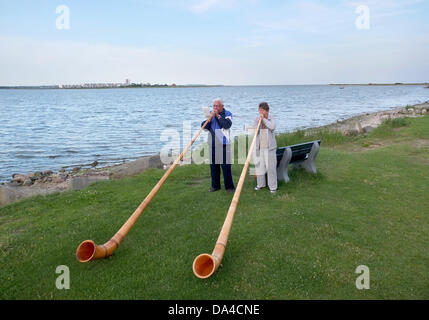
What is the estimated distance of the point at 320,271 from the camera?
177 inches

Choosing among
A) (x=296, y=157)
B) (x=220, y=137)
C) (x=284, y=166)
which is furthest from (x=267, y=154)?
(x=296, y=157)

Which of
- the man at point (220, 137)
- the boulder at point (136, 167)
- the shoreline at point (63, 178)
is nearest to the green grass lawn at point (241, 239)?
the man at point (220, 137)

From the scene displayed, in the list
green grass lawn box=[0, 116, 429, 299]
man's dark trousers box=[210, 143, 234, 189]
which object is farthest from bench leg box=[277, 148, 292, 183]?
man's dark trousers box=[210, 143, 234, 189]

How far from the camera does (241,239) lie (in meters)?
5.45

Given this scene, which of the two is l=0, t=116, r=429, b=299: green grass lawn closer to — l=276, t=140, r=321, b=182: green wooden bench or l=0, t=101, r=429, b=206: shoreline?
l=276, t=140, r=321, b=182: green wooden bench

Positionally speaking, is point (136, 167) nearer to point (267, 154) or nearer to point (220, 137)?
point (220, 137)

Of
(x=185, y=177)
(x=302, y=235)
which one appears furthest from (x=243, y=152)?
(x=302, y=235)

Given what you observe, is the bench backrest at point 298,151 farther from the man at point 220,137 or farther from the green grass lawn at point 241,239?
the man at point 220,137

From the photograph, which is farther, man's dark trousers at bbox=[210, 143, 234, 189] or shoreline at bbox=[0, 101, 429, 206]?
shoreline at bbox=[0, 101, 429, 206]

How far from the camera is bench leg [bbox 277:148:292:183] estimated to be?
803cm

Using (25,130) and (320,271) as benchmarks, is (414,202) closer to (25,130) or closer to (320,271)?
(320,271)

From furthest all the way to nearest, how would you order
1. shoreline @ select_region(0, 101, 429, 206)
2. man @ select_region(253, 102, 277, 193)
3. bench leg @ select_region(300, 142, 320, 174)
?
shoreline @ select_region(0, 101, 429, 206)
bench leg @ select_region(300, 142, 320, 174)
man @ select_region(253, 102, 277, 193)

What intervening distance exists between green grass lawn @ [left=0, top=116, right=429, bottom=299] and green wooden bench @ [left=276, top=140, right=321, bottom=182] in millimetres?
295

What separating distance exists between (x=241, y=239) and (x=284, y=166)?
10.8 ft
